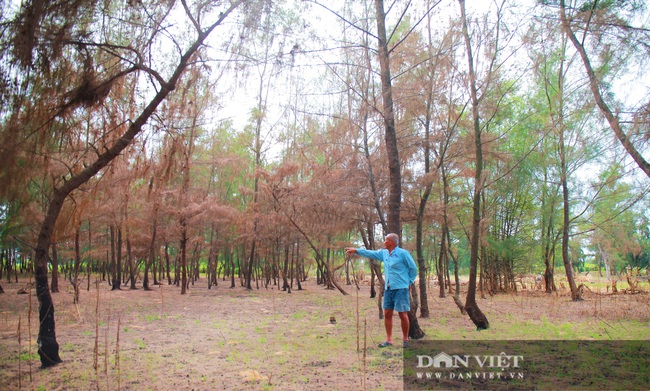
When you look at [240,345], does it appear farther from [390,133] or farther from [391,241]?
[390,133]

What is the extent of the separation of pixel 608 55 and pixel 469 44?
209cm

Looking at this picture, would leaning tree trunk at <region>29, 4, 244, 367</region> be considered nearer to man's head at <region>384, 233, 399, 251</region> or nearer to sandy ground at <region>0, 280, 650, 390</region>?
sandy ground at <region>0, 280, 650, 390</region>

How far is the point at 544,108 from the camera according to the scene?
520 inches

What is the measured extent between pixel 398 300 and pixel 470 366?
1.13m

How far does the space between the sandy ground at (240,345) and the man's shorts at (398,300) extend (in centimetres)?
53

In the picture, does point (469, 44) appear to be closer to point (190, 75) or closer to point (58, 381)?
point (190, 75)

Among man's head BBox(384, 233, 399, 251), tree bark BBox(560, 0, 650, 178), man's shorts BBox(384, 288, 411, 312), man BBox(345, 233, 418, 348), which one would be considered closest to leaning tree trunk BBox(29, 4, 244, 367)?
man BBox(345, 233, 418, 348)

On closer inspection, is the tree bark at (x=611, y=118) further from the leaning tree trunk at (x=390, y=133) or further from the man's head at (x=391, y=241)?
the man's head at (x=391, y=241)

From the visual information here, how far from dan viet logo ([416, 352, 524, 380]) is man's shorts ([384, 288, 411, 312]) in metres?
0.59

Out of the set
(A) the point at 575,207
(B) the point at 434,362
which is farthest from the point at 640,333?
(A) the point at 575,207

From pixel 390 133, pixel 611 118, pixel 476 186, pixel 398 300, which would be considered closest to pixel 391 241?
pixel 398 300

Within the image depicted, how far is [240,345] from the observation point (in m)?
5.27

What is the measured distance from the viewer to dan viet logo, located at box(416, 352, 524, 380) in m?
3.61

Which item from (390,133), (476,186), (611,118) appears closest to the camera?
(611,118)
